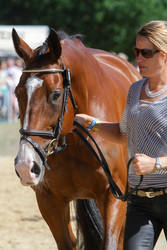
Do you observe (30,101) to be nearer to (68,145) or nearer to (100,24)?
(68,145)

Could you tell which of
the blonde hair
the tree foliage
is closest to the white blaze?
the blonde hair

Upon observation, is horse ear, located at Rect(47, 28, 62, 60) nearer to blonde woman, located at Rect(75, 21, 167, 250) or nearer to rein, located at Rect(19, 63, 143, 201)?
rein, located at Rect(19, 63, 143, 201)

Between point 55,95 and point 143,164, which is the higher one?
point 55,95

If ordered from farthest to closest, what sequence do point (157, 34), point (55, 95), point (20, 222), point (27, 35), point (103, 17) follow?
point (103, 17) → point (27, 35) → point (20, 222) → point (55, 95) → point (157, 34)

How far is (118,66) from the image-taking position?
198 inches

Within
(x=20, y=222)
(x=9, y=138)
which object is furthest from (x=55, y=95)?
(x=9, y=138)

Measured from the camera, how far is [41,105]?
10.4 ft

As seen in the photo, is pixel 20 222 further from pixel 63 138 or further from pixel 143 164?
pixel 143 164

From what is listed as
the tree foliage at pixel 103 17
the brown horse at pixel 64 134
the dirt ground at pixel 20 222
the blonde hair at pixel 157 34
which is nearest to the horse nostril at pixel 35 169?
the brown horse at pixel 64 134

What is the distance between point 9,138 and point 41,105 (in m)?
9.42

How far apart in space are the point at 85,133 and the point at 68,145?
0.15m

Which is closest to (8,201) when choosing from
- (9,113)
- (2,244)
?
(2,244)

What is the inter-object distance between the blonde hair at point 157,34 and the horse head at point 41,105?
0.75 meters

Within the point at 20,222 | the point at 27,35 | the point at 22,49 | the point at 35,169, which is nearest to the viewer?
the point at 35,169
